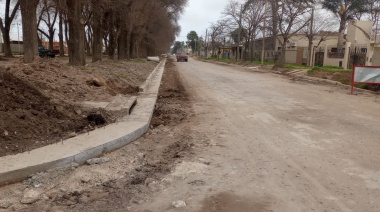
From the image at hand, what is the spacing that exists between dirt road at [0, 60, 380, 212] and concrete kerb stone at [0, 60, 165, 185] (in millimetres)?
163

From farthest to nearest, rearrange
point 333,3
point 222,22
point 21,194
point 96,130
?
point 222,22
point 333,3
point 96,130
point 21,194

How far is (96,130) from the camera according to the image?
6.79m

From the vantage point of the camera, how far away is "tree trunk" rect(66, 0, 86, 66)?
17766 millimetres

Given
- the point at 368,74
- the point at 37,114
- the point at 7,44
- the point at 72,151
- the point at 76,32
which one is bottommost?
the point at 72,151

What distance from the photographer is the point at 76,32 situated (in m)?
18.4

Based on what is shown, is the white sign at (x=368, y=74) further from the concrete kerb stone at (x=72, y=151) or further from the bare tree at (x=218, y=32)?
the bare tree at (x=218, y=32)

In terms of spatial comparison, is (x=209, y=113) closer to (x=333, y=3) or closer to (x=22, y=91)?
(x=22, y=91)

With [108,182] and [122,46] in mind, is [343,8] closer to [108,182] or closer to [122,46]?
[122,46]

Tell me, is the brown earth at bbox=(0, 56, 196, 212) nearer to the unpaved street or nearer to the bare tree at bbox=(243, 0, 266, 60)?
the unpaved street

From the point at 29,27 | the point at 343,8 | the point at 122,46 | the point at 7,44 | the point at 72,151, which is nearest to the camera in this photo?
the point at 72,151

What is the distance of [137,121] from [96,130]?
48.4 inches

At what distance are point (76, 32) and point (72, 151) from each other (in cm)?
1423

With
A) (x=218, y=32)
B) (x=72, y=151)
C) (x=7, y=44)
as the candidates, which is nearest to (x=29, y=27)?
(x=72, y=151)

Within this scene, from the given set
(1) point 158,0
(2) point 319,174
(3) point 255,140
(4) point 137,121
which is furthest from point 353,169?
(1) point 158,0
